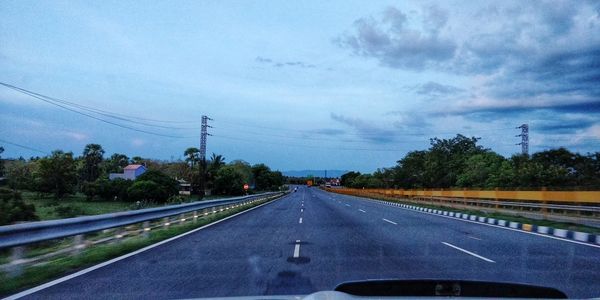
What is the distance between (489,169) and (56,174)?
216ft

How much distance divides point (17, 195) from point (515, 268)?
27021 millimetres

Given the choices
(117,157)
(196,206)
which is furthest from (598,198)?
(117,157)

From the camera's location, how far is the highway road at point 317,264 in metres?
7.21

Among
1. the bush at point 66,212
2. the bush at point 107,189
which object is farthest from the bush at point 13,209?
the bush at point 107,189

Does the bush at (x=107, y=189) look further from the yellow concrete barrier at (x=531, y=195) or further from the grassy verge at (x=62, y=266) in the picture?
the grassy verge at (x=62, y=266)

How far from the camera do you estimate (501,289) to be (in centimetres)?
327

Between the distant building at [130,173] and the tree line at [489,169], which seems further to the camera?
the distant building at [130,173]

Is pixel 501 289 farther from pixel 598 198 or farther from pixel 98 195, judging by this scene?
pixel 98 195

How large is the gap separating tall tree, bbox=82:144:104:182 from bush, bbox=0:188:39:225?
108 meters

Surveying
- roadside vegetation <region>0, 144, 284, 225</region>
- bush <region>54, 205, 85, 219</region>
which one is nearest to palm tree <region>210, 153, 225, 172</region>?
roadside vegetation <region>0, 144, 284, 225</region>

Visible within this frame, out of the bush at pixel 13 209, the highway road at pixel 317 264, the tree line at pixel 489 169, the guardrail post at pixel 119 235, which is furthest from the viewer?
the tree line at pixel 489 169

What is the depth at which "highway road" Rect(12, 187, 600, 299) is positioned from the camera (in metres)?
7.21

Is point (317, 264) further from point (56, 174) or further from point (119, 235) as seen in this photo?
point (56, 174)

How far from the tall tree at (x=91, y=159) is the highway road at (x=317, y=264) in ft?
414
